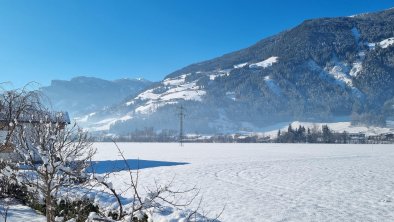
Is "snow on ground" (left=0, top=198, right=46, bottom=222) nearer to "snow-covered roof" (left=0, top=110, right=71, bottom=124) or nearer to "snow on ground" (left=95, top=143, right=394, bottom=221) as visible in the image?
"snow-covered roof" (left=0, top=110, right=71, bottom=124)

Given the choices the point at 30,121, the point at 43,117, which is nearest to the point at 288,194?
the point at 43,117

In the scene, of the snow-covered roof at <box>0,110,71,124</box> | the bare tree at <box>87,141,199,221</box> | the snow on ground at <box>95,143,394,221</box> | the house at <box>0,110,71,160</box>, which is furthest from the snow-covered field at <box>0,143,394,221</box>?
the snow-covered roof at <box>0,110,71,124</box>

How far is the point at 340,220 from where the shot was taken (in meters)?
12.4

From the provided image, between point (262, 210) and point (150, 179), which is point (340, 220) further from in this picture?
point (150, 179)

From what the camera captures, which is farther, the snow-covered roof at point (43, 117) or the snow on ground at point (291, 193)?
the snow on ground at point (291, 193)

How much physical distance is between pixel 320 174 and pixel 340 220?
13.8 metres

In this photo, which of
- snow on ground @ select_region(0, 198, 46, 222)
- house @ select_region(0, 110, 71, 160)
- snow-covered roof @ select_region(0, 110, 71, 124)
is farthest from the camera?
snow on ground @ select_region(0, 198, 46, 222)

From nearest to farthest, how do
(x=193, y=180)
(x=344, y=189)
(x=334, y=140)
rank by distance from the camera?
(x=344, y=189), (x=193, y=180), (x=334, y=140)

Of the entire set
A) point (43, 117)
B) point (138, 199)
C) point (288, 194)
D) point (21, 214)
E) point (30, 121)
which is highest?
point (43, 117)

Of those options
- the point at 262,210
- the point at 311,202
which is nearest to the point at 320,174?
the point at 311,202

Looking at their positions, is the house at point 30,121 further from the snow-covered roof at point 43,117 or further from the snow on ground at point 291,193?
the snow on ground at point 291,193

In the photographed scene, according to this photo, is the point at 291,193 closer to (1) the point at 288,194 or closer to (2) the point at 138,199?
(1) the point at 288,194

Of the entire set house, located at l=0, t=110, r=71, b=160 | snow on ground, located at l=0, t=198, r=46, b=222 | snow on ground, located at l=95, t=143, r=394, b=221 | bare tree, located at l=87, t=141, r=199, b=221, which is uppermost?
house, located at l=0, t=110, r=71, b=160

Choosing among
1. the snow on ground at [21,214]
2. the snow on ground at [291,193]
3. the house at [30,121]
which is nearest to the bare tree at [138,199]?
the snow on ground at [291,193]
